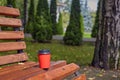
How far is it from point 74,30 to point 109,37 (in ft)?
27.8

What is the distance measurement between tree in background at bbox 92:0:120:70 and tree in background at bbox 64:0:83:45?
8029mm

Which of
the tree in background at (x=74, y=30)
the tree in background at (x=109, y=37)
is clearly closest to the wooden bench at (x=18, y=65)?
the tree in background at (x=109, y=37)

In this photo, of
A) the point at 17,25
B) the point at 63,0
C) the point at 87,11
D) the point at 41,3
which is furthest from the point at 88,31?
the point at 17,25

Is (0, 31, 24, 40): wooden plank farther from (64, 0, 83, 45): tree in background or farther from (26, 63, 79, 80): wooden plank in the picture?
(64, 0, 83, 45): tree in background

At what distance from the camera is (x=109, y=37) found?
7.34 meters

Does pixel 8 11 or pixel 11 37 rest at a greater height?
pixel 8 11

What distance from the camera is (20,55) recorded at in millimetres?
4344

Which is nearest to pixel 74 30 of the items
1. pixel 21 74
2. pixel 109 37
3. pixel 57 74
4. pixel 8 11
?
pixel 109 37

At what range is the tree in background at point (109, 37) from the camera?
7270 mm

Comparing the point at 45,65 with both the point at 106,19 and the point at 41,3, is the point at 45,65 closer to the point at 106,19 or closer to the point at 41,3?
the point at 106,19

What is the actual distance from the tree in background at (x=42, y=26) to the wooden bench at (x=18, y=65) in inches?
460

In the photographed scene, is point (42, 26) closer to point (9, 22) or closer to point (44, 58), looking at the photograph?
point (9, 22)

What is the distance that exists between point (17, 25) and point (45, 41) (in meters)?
12.0

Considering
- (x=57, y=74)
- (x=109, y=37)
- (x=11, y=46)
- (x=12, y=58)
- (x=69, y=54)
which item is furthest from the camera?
(x=69, y=54)
